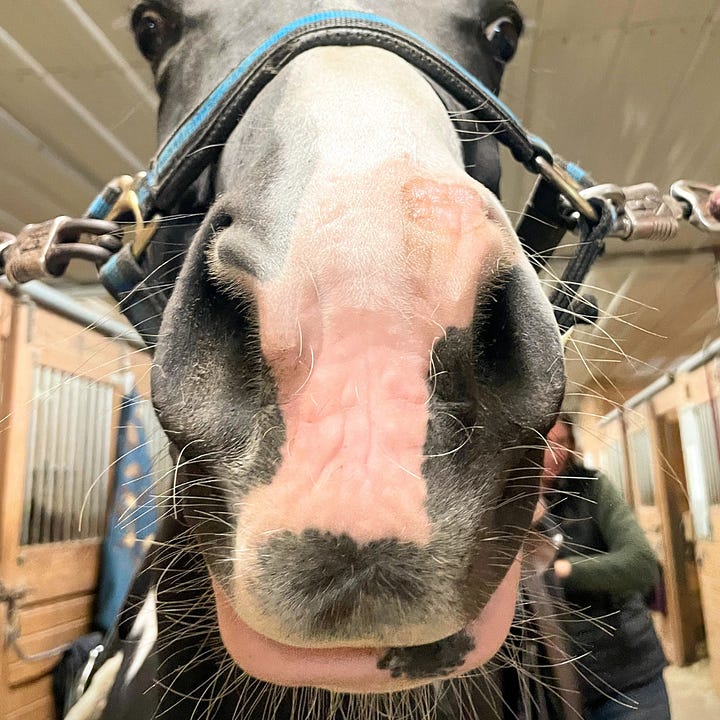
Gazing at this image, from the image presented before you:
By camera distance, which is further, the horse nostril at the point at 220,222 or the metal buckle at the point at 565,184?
the metal buckle at the point at 565,184

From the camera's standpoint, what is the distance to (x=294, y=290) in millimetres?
197

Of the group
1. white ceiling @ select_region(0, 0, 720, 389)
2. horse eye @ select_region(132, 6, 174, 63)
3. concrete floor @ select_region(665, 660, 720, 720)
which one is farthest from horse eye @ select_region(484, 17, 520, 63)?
concrete floor @ select_region(665, 660, 720, 720)

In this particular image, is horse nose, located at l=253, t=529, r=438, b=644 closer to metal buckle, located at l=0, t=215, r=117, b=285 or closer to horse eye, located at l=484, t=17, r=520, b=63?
metal buckle, located at l=0, t=215, r=117, b=285

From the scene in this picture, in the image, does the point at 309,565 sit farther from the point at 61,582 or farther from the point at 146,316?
the point at 61,582

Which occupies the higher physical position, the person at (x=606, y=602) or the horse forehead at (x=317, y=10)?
the horse forehead at (x=317, y=10)

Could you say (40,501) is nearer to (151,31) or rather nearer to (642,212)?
(151,31)

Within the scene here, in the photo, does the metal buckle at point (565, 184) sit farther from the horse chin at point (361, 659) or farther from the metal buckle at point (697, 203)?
the horse chin at point (361, 659)

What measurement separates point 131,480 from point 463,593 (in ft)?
0.89

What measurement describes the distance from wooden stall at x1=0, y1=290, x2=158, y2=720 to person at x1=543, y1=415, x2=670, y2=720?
0.59 metres

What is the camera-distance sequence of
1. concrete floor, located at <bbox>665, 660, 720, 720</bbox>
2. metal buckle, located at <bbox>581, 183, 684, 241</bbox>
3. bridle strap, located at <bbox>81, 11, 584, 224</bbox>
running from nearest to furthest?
bridle strap, located at <bbox>81, 11, 584, 224</bbox> → metal buckle, located at <bbox>581, 183, 684, 241</bbox> → concrete floor, located at <bbox>665, 660, 720, 720</bbox>

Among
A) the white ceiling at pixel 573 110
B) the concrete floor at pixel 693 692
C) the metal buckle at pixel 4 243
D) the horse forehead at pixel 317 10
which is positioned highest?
the white ceiling at pixel 573 110

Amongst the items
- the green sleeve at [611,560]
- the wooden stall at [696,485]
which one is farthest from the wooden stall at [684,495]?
the green sleeve at [611,560]

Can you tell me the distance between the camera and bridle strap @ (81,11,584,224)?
1.01 feet

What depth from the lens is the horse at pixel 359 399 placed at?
186 millimetres
